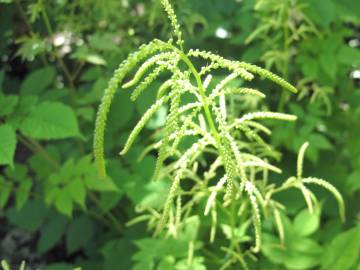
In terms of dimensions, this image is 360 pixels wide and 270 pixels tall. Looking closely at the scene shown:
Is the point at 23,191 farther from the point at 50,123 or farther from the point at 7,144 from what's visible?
the point at 7,144

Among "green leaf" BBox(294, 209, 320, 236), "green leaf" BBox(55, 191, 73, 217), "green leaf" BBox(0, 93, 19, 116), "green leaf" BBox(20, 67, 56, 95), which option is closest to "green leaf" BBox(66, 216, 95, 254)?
"green leaf" BBox(55, 191, 73, 217)

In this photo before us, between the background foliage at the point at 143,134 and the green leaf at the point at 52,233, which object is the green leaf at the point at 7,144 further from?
the green leaf at the point at 52,233

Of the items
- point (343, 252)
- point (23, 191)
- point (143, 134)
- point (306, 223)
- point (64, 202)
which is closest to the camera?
point (343, 252)

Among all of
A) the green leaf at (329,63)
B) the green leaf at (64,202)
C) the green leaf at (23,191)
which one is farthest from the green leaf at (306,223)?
the green leaf at (23,191)

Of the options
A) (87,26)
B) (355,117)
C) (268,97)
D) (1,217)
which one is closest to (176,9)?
(87,26)

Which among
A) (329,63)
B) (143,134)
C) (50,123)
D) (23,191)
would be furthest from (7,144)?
(329,63)

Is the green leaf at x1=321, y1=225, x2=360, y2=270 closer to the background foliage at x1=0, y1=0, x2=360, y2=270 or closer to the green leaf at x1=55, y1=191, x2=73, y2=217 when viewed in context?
the background foliage at x1=0, y1=0, x2=360, y2=270
